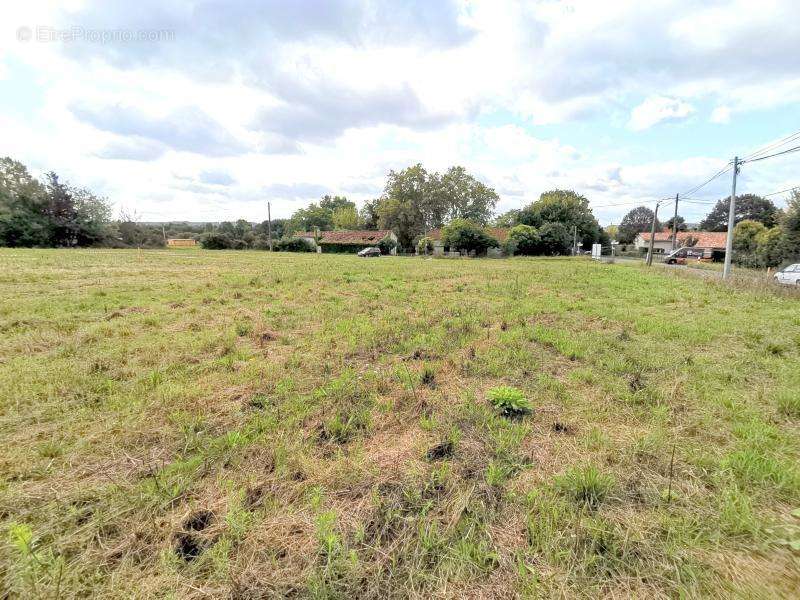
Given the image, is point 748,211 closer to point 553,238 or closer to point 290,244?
point 553,238

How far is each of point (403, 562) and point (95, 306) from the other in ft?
Answer: 30.9

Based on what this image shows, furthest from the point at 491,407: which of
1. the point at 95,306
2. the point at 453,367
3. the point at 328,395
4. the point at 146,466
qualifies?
the point at 95,306

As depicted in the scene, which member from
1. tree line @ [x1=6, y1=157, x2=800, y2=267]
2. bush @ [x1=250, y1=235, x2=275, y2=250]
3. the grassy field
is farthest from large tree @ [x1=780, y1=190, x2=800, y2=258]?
bush @ [x1=250, y1=235, x2=275, y2=250]

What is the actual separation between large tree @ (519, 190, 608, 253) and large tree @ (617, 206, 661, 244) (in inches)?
1486

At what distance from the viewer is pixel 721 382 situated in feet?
13.9

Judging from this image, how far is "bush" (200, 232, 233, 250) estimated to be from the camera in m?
48.4

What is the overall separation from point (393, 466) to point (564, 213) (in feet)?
185

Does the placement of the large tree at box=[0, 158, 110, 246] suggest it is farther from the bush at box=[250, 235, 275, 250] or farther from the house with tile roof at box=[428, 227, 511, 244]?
the house with tile roof at box=[428, 227, 511, 244]

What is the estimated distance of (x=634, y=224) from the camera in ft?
282

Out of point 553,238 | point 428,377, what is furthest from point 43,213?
point 553,238

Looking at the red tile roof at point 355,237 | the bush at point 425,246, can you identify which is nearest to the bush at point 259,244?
the red tile roof at point 355,237

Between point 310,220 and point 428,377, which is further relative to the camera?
point 310,220

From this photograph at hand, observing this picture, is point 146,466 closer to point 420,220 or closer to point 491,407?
point 491,407

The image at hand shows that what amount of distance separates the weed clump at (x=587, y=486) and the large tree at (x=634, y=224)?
10039 cm
